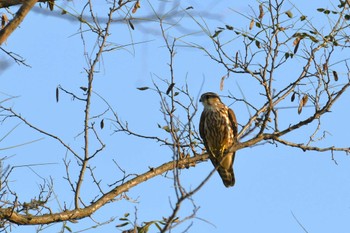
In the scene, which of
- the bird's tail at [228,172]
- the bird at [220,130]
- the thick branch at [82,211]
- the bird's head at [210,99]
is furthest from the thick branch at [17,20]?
A: the bird's head at [210,99]

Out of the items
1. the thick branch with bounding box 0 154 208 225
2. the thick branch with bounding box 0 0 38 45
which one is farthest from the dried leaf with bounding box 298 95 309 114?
the thick branch with bounding box 0 0 38 45

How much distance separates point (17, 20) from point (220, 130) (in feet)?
15.2

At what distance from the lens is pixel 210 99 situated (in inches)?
281

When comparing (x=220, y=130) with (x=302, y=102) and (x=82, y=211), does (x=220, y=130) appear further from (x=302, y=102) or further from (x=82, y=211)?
(x=82, y=211)

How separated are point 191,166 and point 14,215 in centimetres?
168

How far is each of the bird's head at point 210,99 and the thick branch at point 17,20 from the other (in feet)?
15.9

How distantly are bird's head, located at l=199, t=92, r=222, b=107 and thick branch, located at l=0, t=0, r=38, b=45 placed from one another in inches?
190

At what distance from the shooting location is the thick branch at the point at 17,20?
224cm

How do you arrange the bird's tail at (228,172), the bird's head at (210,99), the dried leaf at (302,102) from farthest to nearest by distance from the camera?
1. the bird's head at (210,99)
2. the bird's tail at (228,172)
3. the dried leaf at (302,102)

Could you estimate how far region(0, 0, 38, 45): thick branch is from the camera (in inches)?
88.4

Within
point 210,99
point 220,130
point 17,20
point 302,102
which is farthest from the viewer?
point 210,99

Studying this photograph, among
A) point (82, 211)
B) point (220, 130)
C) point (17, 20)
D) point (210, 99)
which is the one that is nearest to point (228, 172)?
point (220, 130)

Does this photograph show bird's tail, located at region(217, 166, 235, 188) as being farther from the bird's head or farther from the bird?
the bird's head

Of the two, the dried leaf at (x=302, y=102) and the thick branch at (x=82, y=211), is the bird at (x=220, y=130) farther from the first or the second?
the dried leaf at (x=302, y=102)
